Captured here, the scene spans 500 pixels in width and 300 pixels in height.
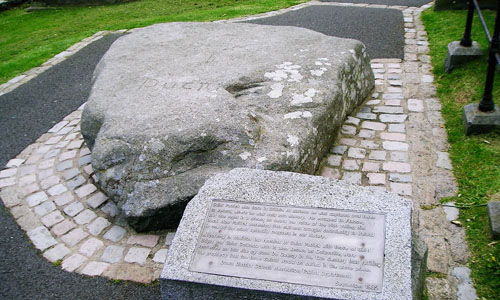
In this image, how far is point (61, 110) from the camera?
599cm

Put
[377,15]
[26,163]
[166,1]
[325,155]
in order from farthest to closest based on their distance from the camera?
1. [166,1]
2. [377,15]
3. [26,163]
4. [325,155]

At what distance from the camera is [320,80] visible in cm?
448

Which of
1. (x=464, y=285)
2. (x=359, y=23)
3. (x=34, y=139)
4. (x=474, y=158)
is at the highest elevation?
(x=359, y=23)

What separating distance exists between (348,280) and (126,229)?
6.86ft

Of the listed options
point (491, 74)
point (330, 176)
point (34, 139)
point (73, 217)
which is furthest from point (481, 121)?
point (34, 139)

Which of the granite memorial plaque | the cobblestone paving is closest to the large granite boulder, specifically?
the cobblestone paving

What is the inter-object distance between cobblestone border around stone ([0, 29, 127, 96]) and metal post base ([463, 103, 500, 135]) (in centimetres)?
636

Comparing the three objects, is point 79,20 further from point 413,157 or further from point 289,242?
point 289,242

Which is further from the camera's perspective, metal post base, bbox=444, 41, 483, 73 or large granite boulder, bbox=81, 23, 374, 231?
metal post base, bbox=444, 41, 483, 73

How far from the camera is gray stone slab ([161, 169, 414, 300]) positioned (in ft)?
7.28

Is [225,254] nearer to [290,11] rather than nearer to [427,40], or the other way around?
[427,40]

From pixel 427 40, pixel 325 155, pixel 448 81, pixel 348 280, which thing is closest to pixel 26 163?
pixel 325 155

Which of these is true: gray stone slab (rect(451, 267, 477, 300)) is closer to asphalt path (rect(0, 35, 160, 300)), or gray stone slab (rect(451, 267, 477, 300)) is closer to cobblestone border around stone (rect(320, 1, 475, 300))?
cobblestone border around stone (rect(320, 1, 475, 300))

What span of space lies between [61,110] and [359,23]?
5.39m
